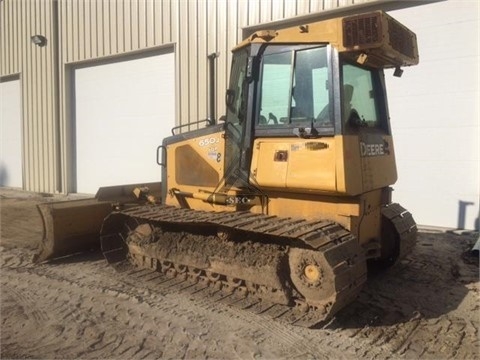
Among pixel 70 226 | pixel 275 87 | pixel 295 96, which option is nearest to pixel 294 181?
pixel 295 96

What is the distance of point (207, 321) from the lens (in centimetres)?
418

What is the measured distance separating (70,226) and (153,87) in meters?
6.41

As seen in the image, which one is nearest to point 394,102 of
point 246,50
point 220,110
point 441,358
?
point 220,110

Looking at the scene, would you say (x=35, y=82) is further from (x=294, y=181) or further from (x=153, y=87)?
(x=294, y=181)

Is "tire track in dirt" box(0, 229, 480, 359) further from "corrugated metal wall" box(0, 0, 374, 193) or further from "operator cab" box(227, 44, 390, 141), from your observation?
"corrugated metal wall" box(0, 0, 374, 193)

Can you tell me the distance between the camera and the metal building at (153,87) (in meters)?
7.58

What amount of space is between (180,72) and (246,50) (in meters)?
6.29

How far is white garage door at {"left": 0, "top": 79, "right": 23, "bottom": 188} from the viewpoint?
52.9 ft

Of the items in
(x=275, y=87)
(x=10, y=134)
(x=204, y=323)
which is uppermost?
(x=10, y=134)

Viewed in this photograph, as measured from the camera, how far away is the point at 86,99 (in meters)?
13.5

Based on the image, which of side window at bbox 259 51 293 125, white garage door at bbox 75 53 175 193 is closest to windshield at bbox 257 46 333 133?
side window at bbox 259 51 293 125

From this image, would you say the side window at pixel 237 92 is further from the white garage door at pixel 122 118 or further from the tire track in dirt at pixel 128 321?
the white garage door at pixel 122 118

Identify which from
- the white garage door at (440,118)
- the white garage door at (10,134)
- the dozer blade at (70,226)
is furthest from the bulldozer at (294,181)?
the white garage door at (10,134)

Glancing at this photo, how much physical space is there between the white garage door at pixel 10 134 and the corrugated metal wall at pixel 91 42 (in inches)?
30.0
